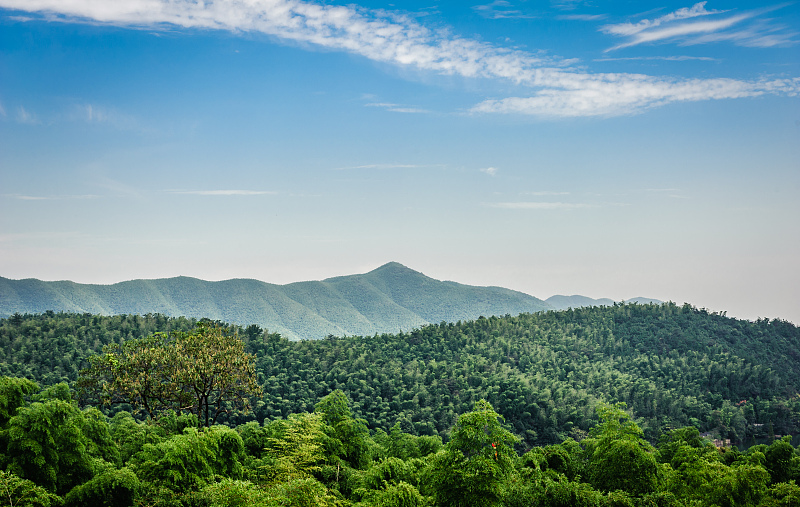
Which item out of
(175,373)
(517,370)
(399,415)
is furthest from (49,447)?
(517,370)

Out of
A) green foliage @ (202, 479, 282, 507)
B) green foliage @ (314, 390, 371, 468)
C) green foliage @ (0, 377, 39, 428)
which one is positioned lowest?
green foliage @ (314, 390, 371, 468)

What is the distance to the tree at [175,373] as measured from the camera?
2338cm

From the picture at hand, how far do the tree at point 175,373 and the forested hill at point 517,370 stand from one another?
24.8m

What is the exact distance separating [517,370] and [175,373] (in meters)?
52.0

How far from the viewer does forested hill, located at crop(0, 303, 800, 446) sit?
53000 mm

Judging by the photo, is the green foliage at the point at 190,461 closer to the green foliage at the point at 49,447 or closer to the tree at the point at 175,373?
the green foliage at the point at 49,447

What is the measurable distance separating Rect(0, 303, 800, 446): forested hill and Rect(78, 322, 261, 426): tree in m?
24.8

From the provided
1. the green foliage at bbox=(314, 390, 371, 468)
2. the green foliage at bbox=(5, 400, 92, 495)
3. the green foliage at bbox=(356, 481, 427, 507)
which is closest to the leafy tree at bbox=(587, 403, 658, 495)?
the green foliage at bbox=(356, 481, 427, 507)

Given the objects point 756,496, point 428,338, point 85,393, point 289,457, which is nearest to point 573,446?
point 756,496

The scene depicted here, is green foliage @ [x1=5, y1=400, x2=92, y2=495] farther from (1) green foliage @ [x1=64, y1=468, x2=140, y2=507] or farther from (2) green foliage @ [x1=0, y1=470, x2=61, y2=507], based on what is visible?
(2) green foliage @ [x1=0, y1=470, x2=61, y2=507]

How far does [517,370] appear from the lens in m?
67.8

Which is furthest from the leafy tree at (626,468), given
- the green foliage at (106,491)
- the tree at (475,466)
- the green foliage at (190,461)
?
the green foliage at (106,491)

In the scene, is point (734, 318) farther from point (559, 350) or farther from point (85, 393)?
point (85, 393)

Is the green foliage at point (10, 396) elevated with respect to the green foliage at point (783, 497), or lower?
elevated
